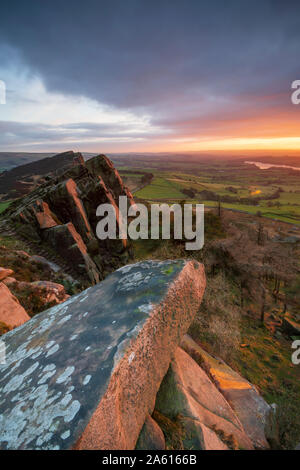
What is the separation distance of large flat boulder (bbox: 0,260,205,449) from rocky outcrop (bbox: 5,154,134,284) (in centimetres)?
1146

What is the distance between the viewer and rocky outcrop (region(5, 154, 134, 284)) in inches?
652

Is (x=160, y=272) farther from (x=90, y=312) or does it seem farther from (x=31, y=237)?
(x=31, y=237)

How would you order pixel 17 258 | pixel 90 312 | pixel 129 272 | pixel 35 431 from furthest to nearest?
1. pixel 17 258
2. pixel 129 272
3. pixel 90 312
4. pixel 35 431

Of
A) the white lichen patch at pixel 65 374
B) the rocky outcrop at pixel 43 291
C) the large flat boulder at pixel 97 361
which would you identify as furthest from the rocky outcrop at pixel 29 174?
the white lichen patch at pixel 65 374

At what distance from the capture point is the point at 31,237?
1753cm

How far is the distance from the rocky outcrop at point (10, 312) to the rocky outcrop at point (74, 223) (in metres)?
8.54

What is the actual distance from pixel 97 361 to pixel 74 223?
18302 millimetres

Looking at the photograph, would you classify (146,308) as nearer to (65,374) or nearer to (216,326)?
→ (65,374)

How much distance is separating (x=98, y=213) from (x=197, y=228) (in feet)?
48.2

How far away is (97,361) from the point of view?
132 inches

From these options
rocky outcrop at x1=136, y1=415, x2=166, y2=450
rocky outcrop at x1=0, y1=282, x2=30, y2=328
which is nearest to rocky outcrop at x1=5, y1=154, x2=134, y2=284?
rocky outcrop at x1=0, y1=282, x2=30, y2=328

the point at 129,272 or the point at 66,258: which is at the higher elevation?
the point at 129,272

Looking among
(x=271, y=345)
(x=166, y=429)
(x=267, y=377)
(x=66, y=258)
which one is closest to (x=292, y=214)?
(x=271, y=345)

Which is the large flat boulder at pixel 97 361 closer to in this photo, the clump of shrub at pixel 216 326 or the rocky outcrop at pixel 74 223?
the clump of shrub at pixel 216 326
